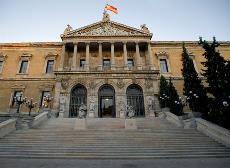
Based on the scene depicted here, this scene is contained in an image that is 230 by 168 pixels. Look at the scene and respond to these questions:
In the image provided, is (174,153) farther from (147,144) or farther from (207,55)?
(207,55)

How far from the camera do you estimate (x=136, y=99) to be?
20234 millimetres

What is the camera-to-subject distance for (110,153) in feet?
27.5

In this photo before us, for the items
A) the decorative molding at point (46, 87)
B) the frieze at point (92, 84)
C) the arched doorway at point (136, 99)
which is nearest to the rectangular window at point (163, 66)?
the arched doorway at point (136, 99)

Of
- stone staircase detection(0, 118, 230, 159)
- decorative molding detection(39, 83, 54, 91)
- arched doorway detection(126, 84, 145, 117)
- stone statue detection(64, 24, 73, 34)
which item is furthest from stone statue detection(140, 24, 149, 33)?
stone staircase detection(0, 118, 230, 159)

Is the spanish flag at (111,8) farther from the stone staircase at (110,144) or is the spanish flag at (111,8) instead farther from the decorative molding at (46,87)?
the stone staircase at (110,144)

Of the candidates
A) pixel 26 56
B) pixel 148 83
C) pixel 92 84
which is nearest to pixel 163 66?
pixel 148 83

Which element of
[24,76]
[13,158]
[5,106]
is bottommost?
[13,158]

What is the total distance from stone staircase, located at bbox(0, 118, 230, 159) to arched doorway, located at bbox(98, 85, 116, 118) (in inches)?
336

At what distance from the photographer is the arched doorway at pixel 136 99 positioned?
19850 millimetres

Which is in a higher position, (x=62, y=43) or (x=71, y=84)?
(x=62, y=43)

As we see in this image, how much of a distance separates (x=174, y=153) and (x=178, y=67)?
1749 centimetres

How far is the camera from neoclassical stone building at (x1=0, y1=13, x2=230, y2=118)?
19891 mm

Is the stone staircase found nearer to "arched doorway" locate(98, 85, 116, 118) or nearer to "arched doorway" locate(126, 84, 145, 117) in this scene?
"arched doorway" locate(126, 84, 145, 117)

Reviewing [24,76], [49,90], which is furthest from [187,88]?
[24,76]
